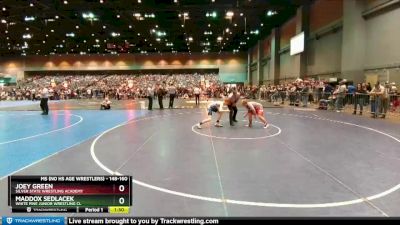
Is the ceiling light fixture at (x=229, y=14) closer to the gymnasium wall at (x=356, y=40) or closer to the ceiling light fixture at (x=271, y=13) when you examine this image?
the ceiling light fixture at (x=271, y=13)

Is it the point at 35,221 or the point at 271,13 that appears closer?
the point at 35,221

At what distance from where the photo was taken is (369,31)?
24250mm

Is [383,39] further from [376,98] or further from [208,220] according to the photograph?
[208,220]

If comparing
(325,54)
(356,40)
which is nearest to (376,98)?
(356,40)

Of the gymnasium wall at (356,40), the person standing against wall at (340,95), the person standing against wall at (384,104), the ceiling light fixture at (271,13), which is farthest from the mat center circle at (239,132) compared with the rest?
the ceiling light fixture at (271,13)

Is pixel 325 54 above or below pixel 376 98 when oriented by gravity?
above

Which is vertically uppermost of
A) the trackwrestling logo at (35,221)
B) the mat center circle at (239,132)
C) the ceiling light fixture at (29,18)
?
the ceiling light fixture at (29,18)

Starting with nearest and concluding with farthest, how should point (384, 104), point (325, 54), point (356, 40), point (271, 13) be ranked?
point (384, 104) → point (356, 40) → point (325, 54) → point (271, 13)

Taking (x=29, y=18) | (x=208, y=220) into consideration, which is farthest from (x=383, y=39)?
(x=29, y=18)
